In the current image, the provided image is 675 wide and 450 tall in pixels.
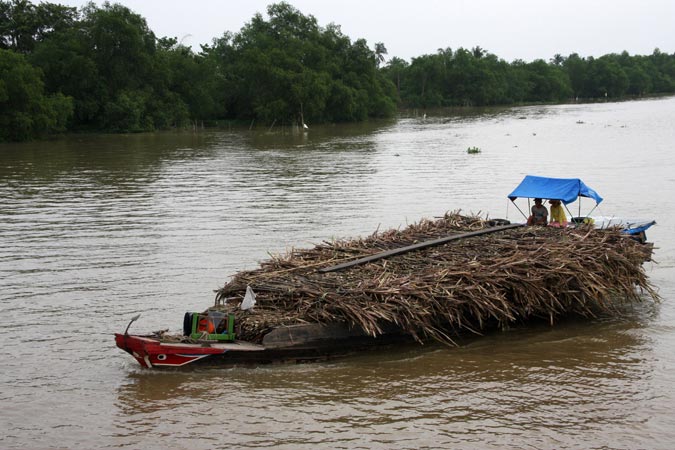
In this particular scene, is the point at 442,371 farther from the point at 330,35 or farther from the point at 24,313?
the point at 330,35

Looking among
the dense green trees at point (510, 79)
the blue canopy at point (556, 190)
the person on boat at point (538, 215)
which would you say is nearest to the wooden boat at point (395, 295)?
the person on boat at point (538, 215)

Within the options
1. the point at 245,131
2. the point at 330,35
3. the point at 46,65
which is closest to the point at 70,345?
the point at 46,65

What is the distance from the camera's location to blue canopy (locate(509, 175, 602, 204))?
17031 mm

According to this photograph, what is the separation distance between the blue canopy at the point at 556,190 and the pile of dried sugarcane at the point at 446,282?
6.15 feet

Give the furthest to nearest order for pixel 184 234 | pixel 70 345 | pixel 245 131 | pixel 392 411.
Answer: pixel 245 131
pixel 184 234
pixel 70 345
pixel 392 411

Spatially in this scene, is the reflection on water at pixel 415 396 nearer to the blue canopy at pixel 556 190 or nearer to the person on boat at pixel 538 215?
the person on boat at pixel 538 215

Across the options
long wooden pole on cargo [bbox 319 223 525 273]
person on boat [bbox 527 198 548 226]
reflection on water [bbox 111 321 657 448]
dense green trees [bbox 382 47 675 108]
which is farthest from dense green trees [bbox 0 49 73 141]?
dense green trees [bbox 382 47 675 108]

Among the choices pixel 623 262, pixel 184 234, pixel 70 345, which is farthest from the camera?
pixel 184 234

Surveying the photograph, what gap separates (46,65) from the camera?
75.2 metres

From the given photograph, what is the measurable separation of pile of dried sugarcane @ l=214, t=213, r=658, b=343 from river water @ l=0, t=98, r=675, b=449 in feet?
2.12

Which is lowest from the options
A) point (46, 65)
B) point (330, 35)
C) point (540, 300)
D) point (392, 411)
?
point (392, 411)

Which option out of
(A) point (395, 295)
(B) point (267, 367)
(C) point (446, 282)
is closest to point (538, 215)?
(C) point (446, 282)

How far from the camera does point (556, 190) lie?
17.3 m

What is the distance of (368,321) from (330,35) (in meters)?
102
